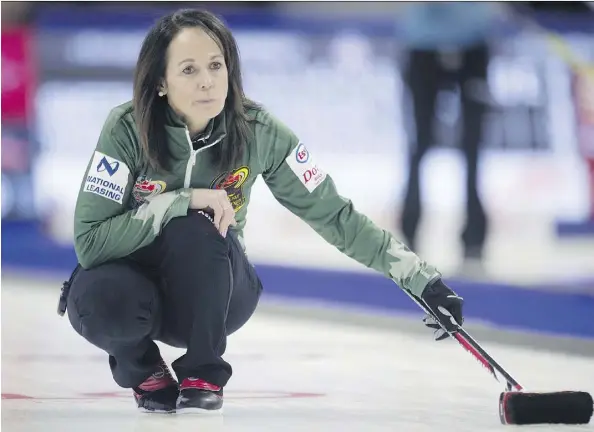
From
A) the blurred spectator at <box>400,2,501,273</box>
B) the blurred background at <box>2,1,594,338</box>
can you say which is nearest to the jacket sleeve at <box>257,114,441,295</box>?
the blurred background at <box>2,1,594,338</box>

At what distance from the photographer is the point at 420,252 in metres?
4.18

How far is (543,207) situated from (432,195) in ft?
1.58

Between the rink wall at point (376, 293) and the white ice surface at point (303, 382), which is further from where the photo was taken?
the rink wall at point (376, 293)

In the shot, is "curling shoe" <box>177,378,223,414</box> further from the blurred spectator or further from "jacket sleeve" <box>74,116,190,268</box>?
the blurred spectator

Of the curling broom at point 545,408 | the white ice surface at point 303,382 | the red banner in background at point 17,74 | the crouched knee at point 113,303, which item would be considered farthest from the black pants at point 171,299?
the red banner in background at point 17,74

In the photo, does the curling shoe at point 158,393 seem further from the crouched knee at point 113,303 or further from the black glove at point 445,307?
the black glove at point 445,307

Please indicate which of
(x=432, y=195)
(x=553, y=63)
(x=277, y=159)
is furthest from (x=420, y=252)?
(x=277, y=159)

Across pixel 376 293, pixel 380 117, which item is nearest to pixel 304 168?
pixel 376 293

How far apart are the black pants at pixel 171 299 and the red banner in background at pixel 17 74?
3.18m

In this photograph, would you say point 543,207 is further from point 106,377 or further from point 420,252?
point 106,377

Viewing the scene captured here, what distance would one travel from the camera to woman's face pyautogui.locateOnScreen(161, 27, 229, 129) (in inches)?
72.8

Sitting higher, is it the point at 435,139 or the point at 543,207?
the point at 435,139

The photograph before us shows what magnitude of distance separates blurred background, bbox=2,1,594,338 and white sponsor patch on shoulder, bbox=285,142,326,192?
185cm

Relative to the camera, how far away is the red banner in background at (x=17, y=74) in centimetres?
490
